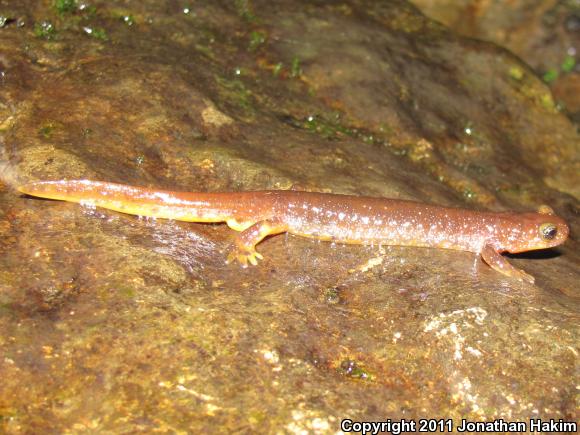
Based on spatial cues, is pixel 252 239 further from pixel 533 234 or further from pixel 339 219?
pixel 533 234

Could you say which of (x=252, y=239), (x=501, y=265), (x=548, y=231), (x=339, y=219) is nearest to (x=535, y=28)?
(x=548, y=231)

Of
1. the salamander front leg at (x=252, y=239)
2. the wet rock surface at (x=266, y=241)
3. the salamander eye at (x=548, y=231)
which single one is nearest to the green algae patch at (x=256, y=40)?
the wet rock surface at (x=266, y=241)

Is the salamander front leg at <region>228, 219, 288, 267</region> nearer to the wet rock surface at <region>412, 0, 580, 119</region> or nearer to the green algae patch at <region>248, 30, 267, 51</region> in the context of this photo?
the green algae patch at <region>248, 30, 267, 51</region>

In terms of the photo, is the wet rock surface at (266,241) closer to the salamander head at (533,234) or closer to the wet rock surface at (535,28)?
the salamander head at (533,234)

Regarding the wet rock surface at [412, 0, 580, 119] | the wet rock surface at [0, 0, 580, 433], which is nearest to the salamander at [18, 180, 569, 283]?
the wet rock surface at [0, 0, 580, 433]

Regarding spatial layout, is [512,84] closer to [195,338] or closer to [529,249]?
[529,249]

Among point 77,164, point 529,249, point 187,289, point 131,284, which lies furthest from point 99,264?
point 529,249
